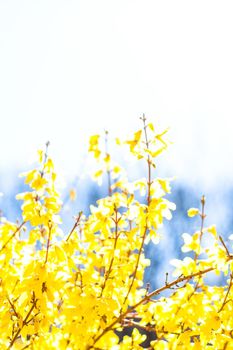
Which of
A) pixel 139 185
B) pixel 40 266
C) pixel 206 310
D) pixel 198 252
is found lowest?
pixel 206 310

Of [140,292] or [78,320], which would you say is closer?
[78,320]

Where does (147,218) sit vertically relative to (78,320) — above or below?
above

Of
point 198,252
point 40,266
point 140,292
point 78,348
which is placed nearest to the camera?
point 40,266

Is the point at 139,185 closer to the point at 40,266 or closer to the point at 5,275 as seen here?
the point at 40,266

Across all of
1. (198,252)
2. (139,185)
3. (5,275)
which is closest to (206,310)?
(198,252)

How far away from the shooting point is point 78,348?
1986mm

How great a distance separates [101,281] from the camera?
214 cm

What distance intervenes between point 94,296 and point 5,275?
20.4 inches

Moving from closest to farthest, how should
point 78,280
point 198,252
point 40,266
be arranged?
1. point 40,266
2. point 78,280
3. point 198,252

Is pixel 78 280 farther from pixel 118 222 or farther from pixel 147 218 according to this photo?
pixel 147 218

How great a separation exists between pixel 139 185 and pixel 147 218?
0.20 meters

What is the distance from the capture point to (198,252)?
92.6 inches

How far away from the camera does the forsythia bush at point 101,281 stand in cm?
188

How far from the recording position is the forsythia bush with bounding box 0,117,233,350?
1.88 m
